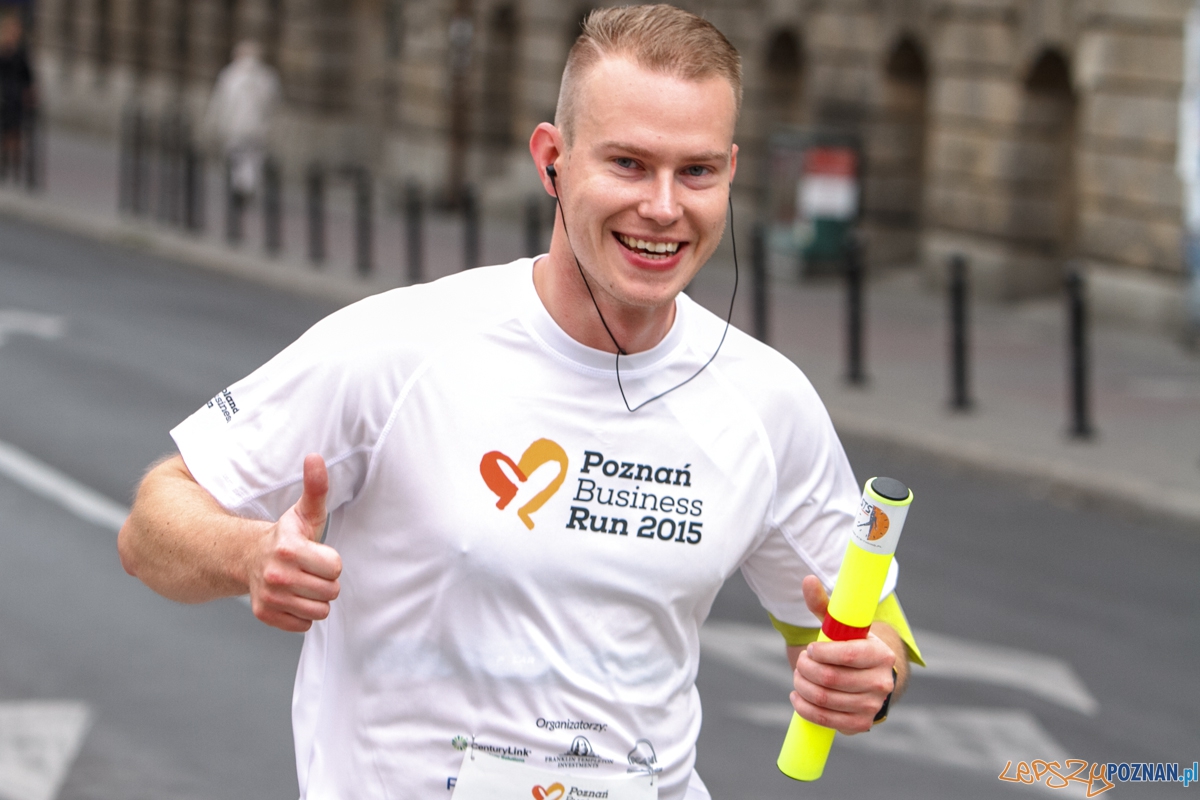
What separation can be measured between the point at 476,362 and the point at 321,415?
25cm

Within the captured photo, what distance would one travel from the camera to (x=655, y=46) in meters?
2.60

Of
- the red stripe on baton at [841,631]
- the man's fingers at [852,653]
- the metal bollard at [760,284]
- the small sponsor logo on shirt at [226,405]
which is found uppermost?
the small sponsor logo on shirt at [226,405]

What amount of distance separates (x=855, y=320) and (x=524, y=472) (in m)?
10.8

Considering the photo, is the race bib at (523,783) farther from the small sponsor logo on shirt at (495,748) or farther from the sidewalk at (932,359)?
the sidewalk at (932,359)

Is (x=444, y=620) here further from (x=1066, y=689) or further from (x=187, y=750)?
(x=1066, y=689)

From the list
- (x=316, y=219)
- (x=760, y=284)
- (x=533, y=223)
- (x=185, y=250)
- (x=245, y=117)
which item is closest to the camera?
(x=760, y=284)

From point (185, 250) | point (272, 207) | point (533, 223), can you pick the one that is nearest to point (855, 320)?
point (533, 223)

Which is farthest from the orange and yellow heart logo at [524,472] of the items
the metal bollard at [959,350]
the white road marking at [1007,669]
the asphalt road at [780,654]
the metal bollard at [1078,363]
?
the metal bollard at [959,350]

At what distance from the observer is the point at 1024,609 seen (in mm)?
8016

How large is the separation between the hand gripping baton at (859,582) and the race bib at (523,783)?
0.88 feet

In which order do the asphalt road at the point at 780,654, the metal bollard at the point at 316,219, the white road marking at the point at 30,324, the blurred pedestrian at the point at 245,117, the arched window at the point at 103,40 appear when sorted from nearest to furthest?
the asphalt road at the point at 780,654, the white road marking at the point at 30,324, the metal bollard at the point at 316,219, the blurred pedestrian at the point at 245,117, the arched window at the point at 103,40

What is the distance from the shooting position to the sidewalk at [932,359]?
431 inches

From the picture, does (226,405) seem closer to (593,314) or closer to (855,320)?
(593,314)

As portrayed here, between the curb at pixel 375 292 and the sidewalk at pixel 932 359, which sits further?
the sidewalk at pixel 932 359
